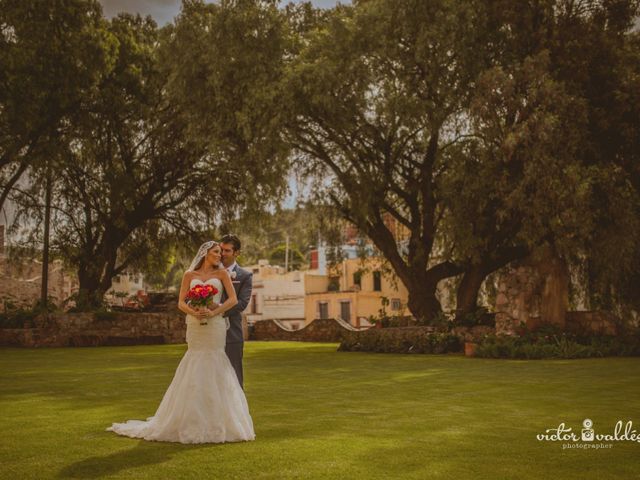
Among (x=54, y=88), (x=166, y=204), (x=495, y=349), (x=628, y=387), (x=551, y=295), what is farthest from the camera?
(x=166, y=204)

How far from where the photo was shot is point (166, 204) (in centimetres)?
3331

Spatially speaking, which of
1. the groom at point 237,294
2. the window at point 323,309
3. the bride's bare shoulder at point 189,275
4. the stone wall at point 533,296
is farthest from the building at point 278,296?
the bride's bare shoulder at point 189,275

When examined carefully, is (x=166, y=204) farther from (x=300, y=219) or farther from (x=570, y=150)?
(x=570, y=150)

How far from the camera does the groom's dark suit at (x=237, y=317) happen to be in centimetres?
815

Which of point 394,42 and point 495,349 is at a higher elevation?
point 394,42

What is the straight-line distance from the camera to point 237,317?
8297mm

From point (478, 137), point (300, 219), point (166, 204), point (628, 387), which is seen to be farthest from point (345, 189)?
point (628, 387)

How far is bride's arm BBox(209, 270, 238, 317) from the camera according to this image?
7637 mm

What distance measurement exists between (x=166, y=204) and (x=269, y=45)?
39.0ft

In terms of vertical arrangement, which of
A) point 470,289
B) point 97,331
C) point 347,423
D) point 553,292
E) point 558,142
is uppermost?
point 558,142

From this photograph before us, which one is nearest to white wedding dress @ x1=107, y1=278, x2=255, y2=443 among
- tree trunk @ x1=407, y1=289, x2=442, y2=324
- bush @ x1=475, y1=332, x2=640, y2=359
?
bush @ x1=475, y1=332, x2=640, y2=359

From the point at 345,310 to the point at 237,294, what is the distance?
44831 millimetres

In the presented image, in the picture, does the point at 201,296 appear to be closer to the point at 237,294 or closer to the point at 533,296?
the point at 237,294

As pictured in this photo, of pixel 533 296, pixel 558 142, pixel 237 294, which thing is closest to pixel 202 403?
pixel 237 294
